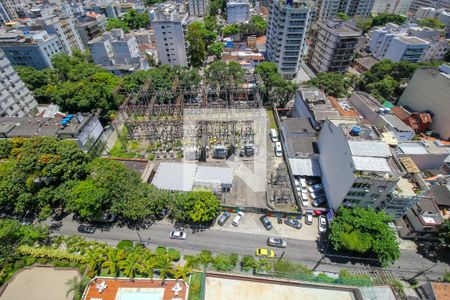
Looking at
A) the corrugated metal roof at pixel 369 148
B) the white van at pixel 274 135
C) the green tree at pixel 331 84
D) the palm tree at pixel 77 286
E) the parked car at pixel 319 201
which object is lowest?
the parked car at pixel 319 201

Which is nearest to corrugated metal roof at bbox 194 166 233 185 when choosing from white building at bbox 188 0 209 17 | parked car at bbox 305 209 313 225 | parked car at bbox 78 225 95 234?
parked car at bbox 305 209 313 225

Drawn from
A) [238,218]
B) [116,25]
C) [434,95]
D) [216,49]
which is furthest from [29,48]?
[434,95]

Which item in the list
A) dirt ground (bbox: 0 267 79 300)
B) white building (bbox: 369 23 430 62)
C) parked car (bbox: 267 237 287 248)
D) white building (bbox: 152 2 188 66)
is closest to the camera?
dirt ground (bbox: 0 267 79 300)

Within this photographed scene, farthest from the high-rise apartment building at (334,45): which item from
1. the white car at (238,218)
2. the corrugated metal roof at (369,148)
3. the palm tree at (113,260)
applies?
the palm tree at (113,260)

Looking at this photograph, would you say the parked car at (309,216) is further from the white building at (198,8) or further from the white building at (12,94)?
the white building at (198,8)

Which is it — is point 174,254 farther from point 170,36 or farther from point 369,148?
point 170,36

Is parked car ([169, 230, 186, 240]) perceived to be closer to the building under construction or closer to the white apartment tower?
the building under construction
